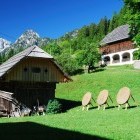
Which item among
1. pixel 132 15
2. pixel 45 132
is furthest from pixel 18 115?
pixel 45 132

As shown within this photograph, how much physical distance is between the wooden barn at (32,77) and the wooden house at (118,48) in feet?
115

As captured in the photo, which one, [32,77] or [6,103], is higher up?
[32,77]

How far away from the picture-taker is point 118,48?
235ft

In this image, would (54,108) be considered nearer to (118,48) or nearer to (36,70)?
(36,70)

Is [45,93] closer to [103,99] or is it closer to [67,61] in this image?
[103,99]

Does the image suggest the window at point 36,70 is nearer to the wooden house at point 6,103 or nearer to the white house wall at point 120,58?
the wooden house at point 6,103

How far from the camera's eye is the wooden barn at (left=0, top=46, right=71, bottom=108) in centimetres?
3092

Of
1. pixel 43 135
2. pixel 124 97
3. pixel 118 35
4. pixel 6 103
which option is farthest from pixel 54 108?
pixel 118 35

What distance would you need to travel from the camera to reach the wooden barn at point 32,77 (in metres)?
30.9

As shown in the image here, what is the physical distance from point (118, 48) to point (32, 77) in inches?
1649

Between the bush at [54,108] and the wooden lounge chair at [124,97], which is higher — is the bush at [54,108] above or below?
below

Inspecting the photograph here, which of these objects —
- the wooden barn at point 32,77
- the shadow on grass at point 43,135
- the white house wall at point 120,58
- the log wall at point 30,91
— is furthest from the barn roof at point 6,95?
the white house wall at point 120,58

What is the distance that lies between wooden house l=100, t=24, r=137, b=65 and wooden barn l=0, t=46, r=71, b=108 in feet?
115

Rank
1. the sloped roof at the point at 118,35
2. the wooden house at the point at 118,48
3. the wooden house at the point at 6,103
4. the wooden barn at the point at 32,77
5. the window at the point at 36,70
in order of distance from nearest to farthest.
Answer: the wooden house at the point at 6,103 < the wooden barn at the point at 32,77 < the window at the point at 36,70 < the wooden house at the point at 118,48 < the sloped roof at the point at 118,35
